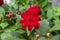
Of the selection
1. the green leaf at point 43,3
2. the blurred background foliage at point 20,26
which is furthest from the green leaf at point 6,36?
the green leaf at point 43,3

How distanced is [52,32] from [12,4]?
732mm

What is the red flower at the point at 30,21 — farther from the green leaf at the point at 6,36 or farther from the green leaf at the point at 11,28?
the green leaf at the point at 11,28

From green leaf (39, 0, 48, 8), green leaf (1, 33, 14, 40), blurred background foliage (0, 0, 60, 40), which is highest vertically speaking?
green leaf (39, 0, 48, 8)

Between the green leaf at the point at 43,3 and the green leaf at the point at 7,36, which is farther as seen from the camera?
the green leaf at the point at 43,3

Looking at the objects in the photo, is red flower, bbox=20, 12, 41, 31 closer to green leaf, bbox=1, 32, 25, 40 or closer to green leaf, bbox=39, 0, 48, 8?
green leaf, bbox=1, 32, 25, 40

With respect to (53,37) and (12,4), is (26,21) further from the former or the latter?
(12,4)

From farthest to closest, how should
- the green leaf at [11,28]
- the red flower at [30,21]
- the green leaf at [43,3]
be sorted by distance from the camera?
the green leaf at [43,3] < the green leaf at [11,28] < the red flower at [30,21]

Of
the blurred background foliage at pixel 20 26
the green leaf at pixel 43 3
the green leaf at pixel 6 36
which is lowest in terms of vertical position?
the green leaf at pixel 6 36

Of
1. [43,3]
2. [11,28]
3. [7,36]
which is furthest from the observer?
[43,3]

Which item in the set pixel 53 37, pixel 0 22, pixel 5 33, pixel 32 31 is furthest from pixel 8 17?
pixel 53 37

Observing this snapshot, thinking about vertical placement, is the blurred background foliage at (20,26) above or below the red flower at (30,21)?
below

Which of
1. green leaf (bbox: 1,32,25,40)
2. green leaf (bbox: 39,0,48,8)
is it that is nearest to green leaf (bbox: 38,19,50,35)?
green leaf (bbox: 1,32,25,40)

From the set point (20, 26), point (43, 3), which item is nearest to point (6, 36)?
point (20, 26)

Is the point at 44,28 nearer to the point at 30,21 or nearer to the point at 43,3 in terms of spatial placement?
the point at 30,21
